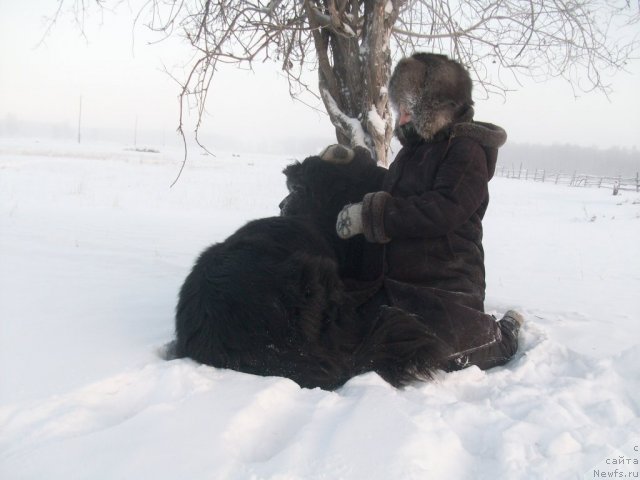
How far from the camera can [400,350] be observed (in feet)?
6.82

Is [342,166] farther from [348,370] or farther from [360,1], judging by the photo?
[360,1]

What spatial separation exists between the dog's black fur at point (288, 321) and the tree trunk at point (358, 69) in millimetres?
1440

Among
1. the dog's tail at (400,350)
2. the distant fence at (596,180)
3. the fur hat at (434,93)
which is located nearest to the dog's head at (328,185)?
the fur hat at (434,93)

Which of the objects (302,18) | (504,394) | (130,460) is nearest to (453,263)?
(504,394)

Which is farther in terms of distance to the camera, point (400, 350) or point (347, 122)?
point (347, 122)

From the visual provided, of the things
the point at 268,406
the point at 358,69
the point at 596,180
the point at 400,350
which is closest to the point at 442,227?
the point at 400,350

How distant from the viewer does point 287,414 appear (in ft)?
5.40

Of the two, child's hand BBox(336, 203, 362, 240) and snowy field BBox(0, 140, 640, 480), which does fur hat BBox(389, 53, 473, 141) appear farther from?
snowy field BBox(0, 140, 640, 480)

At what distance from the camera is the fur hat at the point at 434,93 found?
233cm

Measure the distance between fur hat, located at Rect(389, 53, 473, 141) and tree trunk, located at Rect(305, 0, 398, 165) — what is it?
3.60ft

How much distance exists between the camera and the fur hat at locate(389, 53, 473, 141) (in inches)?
91.8

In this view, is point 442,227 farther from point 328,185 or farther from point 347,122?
point 347,122

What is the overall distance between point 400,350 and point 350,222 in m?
0.67

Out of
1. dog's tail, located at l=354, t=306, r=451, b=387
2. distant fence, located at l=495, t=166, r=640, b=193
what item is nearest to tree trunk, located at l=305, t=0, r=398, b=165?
dog's tail, located at l=354, t=306, r=451, b=387
